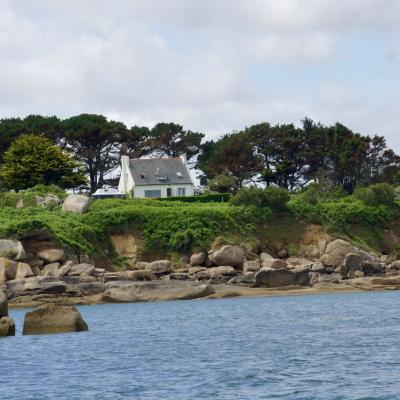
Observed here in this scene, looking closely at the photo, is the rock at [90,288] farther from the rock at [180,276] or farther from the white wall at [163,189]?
the white wall at [163,189]

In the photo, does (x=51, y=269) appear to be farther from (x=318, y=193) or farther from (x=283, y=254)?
(x=318, y=193)

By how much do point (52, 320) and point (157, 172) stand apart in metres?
62.2

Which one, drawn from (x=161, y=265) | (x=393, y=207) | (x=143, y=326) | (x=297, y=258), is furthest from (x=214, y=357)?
(x=393, y=207)

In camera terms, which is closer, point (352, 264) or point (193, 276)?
point (193, 276)

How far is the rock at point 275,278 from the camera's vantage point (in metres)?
65.9

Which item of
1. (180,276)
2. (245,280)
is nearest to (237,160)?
(180,276)

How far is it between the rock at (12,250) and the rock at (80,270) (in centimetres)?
381

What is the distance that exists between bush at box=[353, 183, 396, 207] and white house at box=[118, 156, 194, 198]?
A: 2045 cm

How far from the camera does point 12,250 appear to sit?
228 feet

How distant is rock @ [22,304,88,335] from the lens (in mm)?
40438

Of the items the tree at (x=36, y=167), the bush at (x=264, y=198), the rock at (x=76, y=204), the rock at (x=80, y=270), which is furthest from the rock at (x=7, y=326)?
the tree at (x=36, y=167)

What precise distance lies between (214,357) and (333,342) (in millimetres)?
5299

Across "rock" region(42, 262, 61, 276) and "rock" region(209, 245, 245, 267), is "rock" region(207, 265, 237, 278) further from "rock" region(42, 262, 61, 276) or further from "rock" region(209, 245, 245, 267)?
"rock" region(42, 262, 61, 276)

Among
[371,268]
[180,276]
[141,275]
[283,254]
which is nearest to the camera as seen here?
[141,275]
